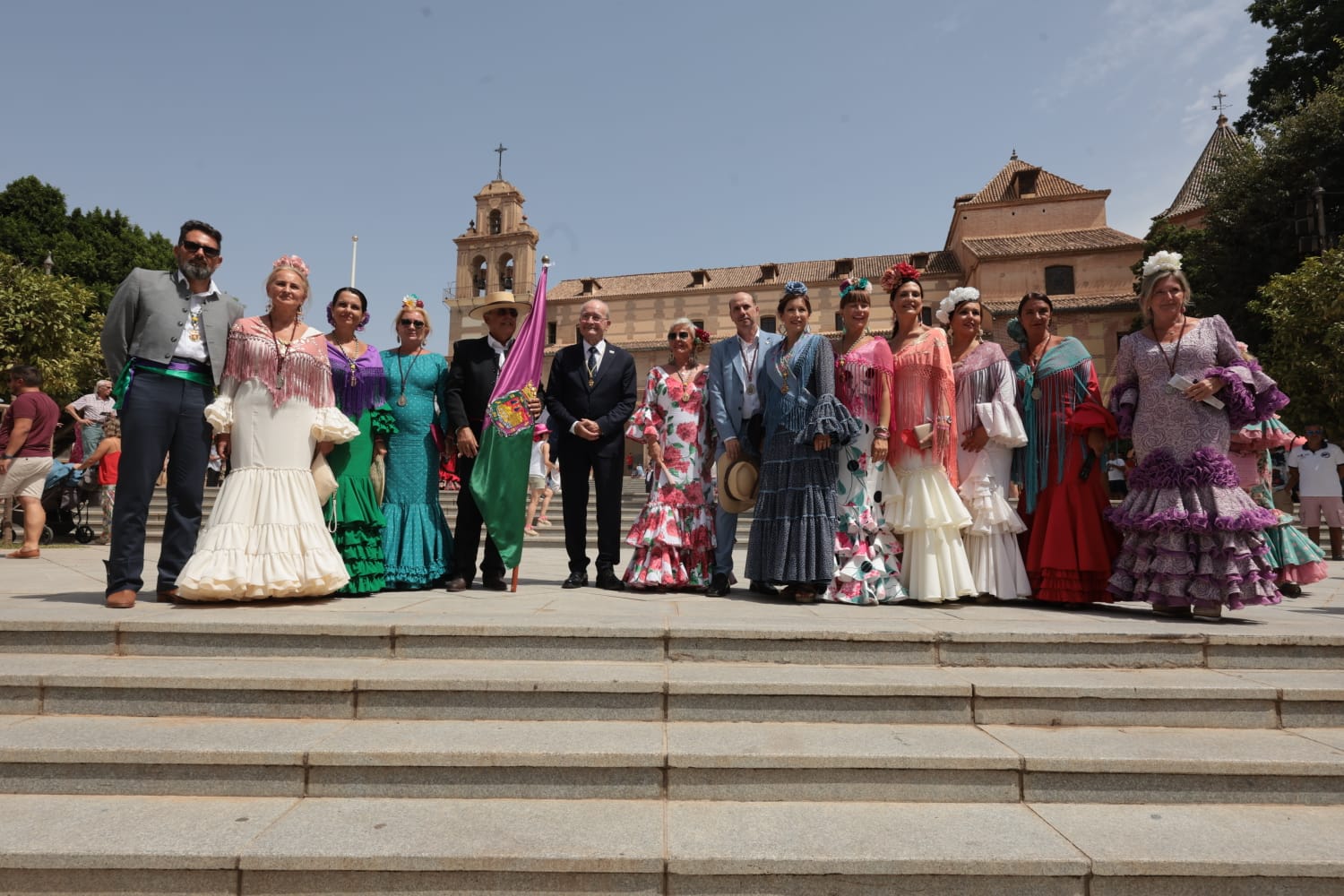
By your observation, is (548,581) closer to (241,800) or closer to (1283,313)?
(241,800)

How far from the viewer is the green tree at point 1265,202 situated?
70.0 feet

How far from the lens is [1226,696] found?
325cm

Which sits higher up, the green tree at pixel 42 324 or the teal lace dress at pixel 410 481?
the green tree at pixel 42 324

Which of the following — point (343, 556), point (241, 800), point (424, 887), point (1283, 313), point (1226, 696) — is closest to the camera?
point (424, 887)

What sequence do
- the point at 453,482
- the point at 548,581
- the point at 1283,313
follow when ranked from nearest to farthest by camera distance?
the point at 453,482
the point at 548,581
the point at 1283,313

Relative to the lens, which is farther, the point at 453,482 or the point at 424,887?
the point at 453,482

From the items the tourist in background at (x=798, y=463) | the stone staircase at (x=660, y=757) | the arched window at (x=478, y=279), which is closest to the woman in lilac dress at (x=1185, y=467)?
the stone staircase at (x=660, y=757)

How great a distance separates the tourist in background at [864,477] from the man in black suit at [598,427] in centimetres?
166

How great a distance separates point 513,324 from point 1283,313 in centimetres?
1985

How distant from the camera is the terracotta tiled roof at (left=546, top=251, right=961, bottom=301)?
4725 centimetres

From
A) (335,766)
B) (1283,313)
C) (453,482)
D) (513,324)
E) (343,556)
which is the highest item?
(1283,313)

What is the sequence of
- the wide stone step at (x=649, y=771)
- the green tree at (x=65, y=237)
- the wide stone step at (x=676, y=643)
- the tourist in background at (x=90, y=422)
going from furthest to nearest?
the green tree at (x=65, y=237), the tourist in background at (x=90, y=422), the wide stone step at (x=676, y=643), the wide stone step at (x=649, y=771)

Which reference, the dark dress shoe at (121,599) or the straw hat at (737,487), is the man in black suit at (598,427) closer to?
the straw hat at (737,487)

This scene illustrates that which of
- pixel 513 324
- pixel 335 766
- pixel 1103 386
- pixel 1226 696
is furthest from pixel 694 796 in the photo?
pixel 1103 386
